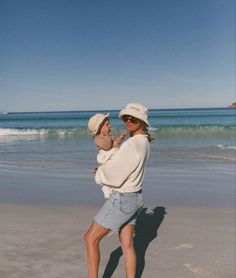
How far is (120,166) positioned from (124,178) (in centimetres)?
11

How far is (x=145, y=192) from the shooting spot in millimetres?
8094

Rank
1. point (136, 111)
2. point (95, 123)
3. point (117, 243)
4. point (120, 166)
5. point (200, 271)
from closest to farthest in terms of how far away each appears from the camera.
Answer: point (120, 166) → point (136, 111) → point (95, 123) → point (200, 271) → point (117, 243)

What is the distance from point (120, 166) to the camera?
308 cm

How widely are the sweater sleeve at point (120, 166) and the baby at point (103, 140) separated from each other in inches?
6.4

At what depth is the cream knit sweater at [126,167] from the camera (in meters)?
3.08

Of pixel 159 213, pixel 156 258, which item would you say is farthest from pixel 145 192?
pixel 156 258

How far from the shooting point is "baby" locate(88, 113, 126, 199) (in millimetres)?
3303

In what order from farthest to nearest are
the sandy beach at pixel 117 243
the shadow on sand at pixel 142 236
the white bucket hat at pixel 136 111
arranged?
the shadow on sand at pixel 142 236 < the sandy beach at pixel 117 243 < the white bucket hat at pixel 136 111

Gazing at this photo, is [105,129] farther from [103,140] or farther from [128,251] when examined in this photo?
[128,251]

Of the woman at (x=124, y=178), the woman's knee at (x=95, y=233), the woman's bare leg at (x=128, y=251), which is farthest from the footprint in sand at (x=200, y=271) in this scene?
the woman's knee at (x=95, y=233)

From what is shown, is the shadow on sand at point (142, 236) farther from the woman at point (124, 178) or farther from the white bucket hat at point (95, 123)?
the white bucket hat at point (95, 123)

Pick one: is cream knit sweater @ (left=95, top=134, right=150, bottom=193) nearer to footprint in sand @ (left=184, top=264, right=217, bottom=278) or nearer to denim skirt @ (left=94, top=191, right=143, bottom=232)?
denim skirt @ (left=94, top=191, right=143, bottom=232)

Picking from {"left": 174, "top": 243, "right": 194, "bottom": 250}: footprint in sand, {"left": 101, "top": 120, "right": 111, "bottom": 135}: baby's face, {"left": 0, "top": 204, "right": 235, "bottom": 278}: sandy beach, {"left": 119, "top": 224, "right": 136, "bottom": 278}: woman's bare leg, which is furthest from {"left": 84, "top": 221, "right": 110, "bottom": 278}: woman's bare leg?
{"left": 174, "top": 243, "right": 194, "bottom": 250}: footprint in sand

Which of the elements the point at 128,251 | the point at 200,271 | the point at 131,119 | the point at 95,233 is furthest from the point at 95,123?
the point at 200,271
